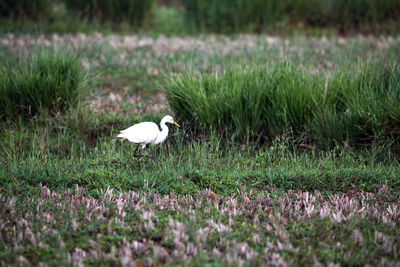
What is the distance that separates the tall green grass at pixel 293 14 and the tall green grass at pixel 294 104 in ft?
23.8

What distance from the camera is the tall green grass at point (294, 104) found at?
19.7 ft

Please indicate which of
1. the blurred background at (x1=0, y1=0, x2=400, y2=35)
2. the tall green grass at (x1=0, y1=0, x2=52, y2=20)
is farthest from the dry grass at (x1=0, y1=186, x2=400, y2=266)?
the tall green grass at (x1=0, y1=0, x2=52, y2=20)

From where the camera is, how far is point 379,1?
524 inches

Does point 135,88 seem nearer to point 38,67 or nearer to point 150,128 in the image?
point 38,67

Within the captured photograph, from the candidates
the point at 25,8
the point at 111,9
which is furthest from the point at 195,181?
the point at 25,8

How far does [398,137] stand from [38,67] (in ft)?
17.9

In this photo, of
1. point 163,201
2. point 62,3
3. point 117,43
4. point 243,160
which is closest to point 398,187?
point 243,160

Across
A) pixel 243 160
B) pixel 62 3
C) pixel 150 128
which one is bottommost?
pixel 243 160

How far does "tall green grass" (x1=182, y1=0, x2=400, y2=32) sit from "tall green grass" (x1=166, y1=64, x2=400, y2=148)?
7.26 metres

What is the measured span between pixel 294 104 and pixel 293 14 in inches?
333

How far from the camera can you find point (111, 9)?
13.5 m

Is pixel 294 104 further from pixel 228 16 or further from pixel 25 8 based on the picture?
pixel 25 8

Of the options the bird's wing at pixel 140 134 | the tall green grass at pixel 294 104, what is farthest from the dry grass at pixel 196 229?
the tall green grass at pixel 294 104

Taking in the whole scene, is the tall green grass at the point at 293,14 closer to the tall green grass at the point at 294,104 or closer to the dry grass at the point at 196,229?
the tall green grass at the point at 294,104
